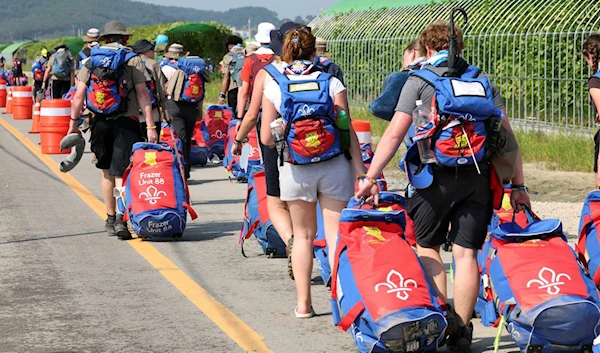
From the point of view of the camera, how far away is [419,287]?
20.3 feet

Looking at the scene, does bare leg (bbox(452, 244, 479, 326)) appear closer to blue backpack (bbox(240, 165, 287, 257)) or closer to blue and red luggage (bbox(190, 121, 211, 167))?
blue backpack (bbox(240, 165, 287, 257))

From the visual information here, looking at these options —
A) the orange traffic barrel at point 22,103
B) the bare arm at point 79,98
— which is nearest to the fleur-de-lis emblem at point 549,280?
the bare arm at point 79,98

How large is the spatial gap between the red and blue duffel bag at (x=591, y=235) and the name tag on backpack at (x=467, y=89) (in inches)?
57.5

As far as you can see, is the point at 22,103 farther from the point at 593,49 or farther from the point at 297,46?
the point at 297,46

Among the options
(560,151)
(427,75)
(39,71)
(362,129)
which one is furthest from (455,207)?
(39,71)

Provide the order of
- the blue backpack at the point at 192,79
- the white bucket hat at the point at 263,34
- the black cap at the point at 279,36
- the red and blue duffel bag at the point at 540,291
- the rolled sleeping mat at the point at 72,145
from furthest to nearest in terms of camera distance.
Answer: the blue backpack at the point at 192,79, the white bucket hat at the point at 263,34, the rolled sleeping mat at the point at 72,145, the black cap at the point at 279,36, the red and blue duffel bag at the point at 540,291

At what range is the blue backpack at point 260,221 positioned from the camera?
375 inches

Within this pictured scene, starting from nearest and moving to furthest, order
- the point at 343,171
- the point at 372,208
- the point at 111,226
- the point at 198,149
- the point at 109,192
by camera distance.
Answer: the point at 372,208 → the point at 343,171 → the point at 109,192 → the point at 111,226 → the point at 198,149

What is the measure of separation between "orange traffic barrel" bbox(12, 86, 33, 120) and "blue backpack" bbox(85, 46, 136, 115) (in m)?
21.4

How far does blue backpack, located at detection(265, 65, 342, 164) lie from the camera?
6.97 meters

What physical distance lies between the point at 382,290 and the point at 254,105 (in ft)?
7.23

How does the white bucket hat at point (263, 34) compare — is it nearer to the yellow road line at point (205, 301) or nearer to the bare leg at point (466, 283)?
the yellow road line at point (205, 301)

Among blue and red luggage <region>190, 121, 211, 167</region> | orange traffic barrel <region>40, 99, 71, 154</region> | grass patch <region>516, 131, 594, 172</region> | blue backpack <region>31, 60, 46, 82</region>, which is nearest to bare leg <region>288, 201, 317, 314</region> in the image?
grass patch <region>516, 131, 594, 172</region>

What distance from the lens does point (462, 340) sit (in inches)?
253
